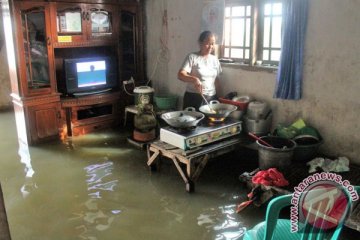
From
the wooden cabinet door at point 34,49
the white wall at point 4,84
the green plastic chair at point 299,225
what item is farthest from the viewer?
the white wall at point 4,84

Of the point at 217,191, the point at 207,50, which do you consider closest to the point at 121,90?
the point at 207,50

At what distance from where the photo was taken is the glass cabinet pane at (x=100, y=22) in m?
5.36

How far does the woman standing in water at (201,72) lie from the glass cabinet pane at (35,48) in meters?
2.09

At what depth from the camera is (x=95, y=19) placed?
539cm

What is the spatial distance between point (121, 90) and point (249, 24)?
2449 mm

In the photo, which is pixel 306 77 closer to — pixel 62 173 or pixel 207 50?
pixel 207 50

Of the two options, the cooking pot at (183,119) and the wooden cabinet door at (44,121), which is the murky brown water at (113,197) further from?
the cooking pot at (183,119)

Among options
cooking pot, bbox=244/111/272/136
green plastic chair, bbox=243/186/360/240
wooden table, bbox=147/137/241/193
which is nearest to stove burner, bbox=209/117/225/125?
wooden table, bbox=147/137/241/193

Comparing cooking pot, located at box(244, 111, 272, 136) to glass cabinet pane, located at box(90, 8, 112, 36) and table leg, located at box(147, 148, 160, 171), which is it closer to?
table leg, located at box(147, 148, 160, 171)

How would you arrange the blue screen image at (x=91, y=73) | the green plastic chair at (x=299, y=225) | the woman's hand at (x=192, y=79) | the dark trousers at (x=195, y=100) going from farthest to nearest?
the blue screen image at (x=91, y=73) < the dark trousers at (x=195, y=100) < the woman's hand at (x=192, y=79) < the green plastic chair at (x=299, y=225)

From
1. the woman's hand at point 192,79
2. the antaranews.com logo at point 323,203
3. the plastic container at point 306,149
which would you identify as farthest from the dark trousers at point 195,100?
the antaranews.com logo at point 323,203

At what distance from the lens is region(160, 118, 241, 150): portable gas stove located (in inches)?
140

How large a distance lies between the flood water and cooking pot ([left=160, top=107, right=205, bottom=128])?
69 cm

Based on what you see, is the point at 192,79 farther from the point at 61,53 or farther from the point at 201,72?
the point at 61,53
